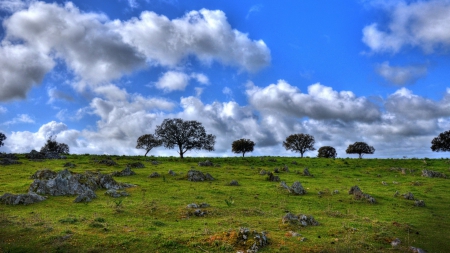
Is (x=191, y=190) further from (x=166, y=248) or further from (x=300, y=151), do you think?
(x=300, y=151)

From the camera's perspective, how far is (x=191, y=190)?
33.5 meters

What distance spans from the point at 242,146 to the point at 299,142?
20.4 metres

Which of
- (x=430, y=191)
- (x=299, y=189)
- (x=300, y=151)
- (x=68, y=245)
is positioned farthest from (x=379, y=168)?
(x=68, y=245)


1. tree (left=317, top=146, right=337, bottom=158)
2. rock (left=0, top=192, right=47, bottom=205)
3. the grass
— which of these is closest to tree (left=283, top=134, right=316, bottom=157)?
tree (left=317, top=146, right=337, bottom=158)

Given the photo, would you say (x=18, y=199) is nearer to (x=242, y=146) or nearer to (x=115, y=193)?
(x=115, y=193)

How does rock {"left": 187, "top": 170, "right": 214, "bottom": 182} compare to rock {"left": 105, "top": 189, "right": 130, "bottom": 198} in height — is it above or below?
above

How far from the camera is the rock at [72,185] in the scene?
95.8 feet

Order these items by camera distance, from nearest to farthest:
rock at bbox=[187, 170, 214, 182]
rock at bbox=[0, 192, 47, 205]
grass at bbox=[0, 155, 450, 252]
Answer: grass at bbox=[0, 155, 450, 252]
rock at bbox=[0, 192, 47, 205]
rock at bbox=[187, 170, 214, 182]

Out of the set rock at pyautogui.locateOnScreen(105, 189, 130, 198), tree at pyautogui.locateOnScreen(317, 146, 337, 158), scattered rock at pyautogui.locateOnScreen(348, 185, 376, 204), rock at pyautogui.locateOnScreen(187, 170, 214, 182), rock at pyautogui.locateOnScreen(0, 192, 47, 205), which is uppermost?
tree at pyautogui.locateOnScreen(317, 146, 337, 158)

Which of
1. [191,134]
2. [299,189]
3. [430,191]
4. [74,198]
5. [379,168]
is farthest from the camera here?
[191,134]

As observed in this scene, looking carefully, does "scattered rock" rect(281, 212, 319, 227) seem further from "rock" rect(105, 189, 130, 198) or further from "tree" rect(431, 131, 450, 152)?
"tree" rect(431, 131, 450, 152)

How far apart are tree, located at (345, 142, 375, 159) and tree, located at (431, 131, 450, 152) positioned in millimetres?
17656

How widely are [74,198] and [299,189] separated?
77.4 ft

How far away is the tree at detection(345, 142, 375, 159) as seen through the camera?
101438 mm
